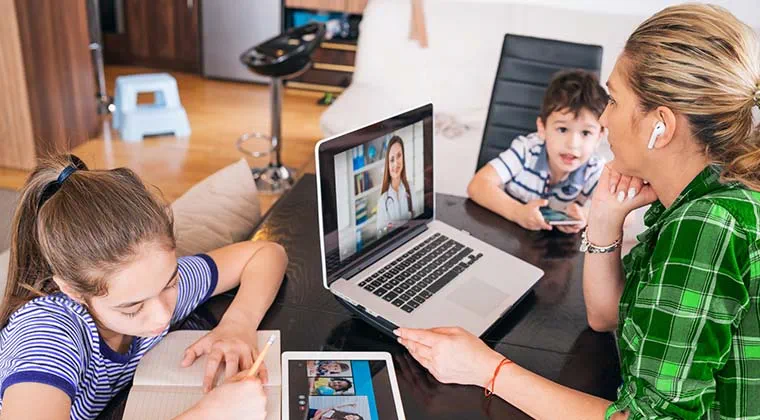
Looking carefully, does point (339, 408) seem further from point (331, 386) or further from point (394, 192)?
point (394, 192)

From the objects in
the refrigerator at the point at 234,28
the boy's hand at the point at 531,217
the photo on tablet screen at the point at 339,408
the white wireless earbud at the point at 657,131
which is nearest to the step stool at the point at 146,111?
the refrigerator at the point at 234,28

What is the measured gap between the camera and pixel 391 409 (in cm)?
110

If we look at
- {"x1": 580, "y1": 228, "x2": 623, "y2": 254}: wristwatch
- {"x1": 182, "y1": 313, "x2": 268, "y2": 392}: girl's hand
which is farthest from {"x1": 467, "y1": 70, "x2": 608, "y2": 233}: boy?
{"x1": 182, "y1": 313, "x2": 268, "y2": 392}: girl's hand

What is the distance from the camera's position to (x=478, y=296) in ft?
4.61

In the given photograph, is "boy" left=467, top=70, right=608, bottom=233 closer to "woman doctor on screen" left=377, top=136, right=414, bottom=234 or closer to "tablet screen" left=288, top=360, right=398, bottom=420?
"woman doctor on screen" left=377, top=136, right=414, bottom=234

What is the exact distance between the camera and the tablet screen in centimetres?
108

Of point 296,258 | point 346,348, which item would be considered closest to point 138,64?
point 296,258

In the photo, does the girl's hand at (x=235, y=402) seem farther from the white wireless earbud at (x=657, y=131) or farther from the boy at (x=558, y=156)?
the boy at (x=558, y=156)

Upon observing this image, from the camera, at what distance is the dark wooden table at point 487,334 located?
115 centimetres

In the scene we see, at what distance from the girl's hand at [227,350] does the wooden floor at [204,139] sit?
208cm

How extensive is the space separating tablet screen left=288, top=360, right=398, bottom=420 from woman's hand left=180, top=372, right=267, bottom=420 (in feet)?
0.18

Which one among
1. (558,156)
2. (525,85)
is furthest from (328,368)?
(525,85)

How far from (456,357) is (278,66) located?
2542 millimetres

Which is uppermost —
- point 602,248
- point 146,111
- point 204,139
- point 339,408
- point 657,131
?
point 657,131
